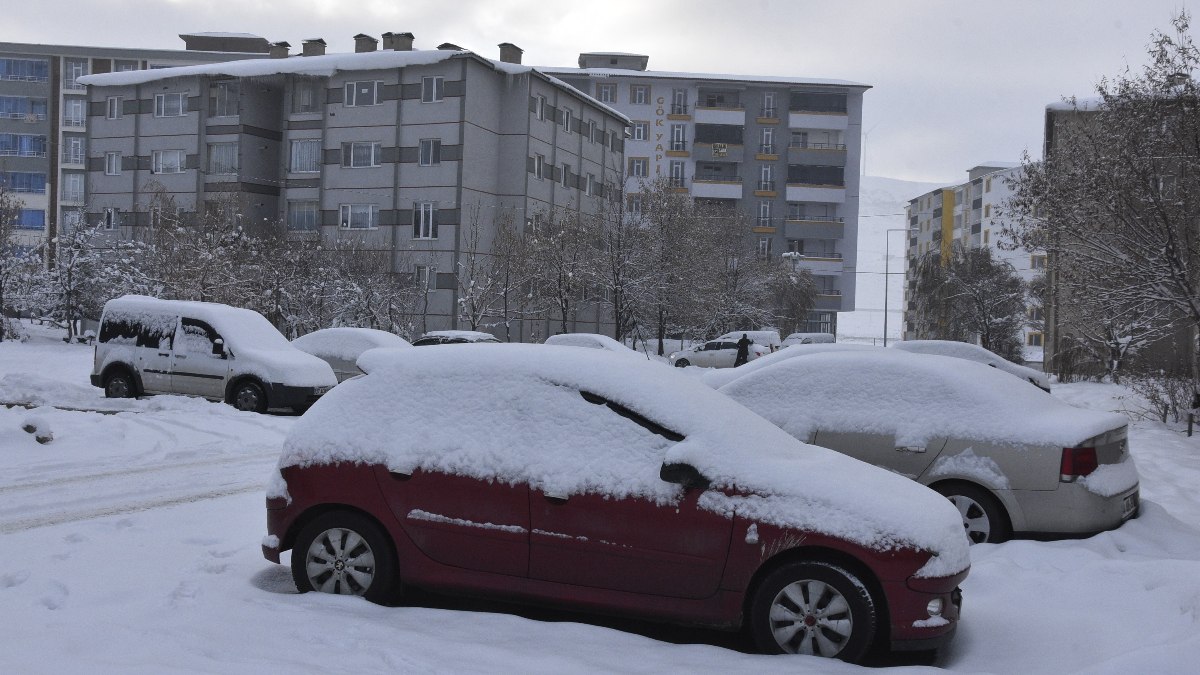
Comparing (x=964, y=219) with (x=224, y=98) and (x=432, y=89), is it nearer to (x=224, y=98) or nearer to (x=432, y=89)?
(x=432, y=89)

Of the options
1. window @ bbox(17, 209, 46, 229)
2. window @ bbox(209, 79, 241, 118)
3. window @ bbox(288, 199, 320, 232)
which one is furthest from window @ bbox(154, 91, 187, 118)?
window @ bbox(17, 209, 46, 229)

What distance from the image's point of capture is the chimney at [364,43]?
180 ft

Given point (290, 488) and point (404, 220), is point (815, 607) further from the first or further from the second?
point (404, 220)

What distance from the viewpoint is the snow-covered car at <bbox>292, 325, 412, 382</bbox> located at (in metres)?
21.6

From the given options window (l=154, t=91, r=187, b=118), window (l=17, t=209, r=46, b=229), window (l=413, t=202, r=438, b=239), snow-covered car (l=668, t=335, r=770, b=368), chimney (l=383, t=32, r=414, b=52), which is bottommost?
snow-covered car (l=668, t=335, r=770, b=368)

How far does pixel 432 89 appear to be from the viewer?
161ft

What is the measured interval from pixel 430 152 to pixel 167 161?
16427mm

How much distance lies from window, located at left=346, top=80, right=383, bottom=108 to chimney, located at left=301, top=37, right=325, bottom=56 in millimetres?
8916

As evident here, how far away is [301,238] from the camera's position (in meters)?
49.2

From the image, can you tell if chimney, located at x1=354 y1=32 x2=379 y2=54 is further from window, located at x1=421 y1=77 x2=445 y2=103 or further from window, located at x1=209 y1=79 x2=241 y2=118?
window, located at x1=421 y1=77 x2=445 y2=103

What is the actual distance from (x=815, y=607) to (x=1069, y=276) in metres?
15.4

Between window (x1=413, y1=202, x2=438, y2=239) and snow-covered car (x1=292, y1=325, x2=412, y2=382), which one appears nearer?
snow-covered car (x1=292, y1=325, x2=412, y2=382)

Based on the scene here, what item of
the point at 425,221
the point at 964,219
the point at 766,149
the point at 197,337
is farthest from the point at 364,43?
the point at 964,219

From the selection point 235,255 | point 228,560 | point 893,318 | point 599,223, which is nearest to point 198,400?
point 228,560
